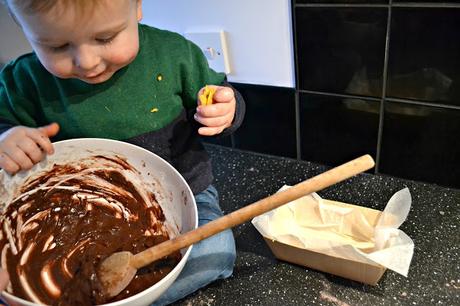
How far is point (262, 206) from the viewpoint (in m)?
0.55

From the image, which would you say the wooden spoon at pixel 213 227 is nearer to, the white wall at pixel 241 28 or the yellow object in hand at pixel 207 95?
the yellow object in hand at pixel 207 95

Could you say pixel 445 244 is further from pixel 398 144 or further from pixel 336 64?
pixel 336 64

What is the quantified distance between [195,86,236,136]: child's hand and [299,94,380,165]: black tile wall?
0.34 m

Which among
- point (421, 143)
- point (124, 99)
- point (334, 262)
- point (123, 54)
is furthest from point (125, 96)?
point (421, 143)

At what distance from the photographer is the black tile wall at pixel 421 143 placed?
89 cm

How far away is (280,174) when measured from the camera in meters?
1.08

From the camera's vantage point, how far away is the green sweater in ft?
2.43

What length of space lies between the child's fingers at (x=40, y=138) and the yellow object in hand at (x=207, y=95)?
219 mm

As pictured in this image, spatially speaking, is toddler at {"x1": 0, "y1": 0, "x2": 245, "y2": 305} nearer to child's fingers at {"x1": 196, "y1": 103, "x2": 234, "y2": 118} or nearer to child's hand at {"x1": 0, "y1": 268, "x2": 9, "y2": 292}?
child's fingers at {"x1": 196, "y1": 103, "x2": 234, "y2": 118}

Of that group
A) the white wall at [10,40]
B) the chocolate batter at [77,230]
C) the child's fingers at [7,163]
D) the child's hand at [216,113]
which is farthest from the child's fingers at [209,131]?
the white wall at [10,40]

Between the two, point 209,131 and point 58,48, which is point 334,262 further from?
point 58,48

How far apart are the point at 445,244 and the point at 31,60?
76 centimetres

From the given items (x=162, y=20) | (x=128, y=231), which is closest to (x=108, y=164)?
(x=128, y=231)

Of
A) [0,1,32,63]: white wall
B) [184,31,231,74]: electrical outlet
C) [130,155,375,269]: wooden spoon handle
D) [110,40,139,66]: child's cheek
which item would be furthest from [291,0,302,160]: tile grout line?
[0,1,32,63]: white wall
